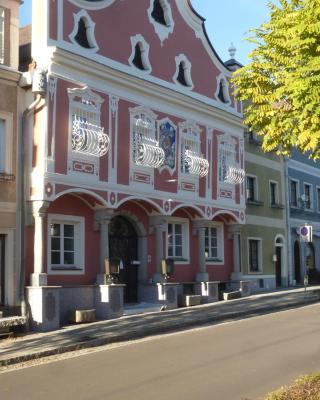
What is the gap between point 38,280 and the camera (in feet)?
50.7

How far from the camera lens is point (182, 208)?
21828mm

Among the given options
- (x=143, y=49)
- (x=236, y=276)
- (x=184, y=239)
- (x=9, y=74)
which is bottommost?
(x=236, y=276)

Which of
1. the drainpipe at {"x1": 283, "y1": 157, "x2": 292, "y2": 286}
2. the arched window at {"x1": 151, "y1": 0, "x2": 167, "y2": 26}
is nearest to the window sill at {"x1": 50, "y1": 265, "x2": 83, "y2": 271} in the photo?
the arched window at {"x1": 151, "y1": 0, "x2": 167, "y2": 26}

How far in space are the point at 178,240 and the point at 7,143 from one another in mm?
8644

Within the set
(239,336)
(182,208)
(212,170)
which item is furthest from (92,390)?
(212,170)

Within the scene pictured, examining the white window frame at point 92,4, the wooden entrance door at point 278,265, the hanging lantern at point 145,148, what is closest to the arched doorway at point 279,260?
the wooden entrance door at point 278,265

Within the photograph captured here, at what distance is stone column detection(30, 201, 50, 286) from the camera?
1553 cm

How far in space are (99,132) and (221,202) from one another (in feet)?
24.3

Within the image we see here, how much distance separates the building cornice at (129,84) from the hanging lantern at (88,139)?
128 cm

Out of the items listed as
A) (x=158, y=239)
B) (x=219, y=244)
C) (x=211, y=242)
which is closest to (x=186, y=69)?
(x=158, y=239)

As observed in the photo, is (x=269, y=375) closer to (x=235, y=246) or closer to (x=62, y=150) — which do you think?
(x=62, y=150)

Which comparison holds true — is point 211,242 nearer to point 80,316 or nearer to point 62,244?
point 62,244

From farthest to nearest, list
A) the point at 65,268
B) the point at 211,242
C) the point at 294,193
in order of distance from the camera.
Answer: the point at 294,193 → the point at 211,242 → the point at 65,268

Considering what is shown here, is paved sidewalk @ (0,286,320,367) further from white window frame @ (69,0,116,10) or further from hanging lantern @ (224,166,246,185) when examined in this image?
white window frame @ (69,0,116,10)
